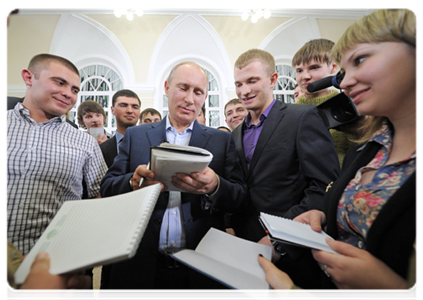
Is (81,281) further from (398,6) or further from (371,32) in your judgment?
(398,6)

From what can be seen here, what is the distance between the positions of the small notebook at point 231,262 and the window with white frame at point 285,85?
7505 millimetres

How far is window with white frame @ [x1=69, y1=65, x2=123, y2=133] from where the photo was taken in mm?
7137

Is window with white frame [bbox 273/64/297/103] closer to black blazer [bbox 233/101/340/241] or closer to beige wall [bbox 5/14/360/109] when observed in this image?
beige wall [bbox 5/14/360/109]

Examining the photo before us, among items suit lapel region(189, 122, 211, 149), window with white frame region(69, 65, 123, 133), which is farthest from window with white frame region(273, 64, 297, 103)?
suit lapel region(189, 122, 211, 149)

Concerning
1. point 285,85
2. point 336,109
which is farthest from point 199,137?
point 285,85

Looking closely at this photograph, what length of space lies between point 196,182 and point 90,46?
299 inches

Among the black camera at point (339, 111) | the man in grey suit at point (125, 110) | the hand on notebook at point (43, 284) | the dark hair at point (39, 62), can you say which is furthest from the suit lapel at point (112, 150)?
the black camera at point (339, 111)

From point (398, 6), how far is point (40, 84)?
1655 mm

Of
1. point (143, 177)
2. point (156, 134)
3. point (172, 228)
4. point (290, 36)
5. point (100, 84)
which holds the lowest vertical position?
point (172, 228)

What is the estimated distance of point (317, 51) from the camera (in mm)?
1801

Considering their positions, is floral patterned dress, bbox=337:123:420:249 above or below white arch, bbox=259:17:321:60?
below

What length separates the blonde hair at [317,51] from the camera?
5.78 ft

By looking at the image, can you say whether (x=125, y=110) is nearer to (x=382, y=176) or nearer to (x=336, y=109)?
(x=336, y=109)

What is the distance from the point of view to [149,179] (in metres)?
0.91
